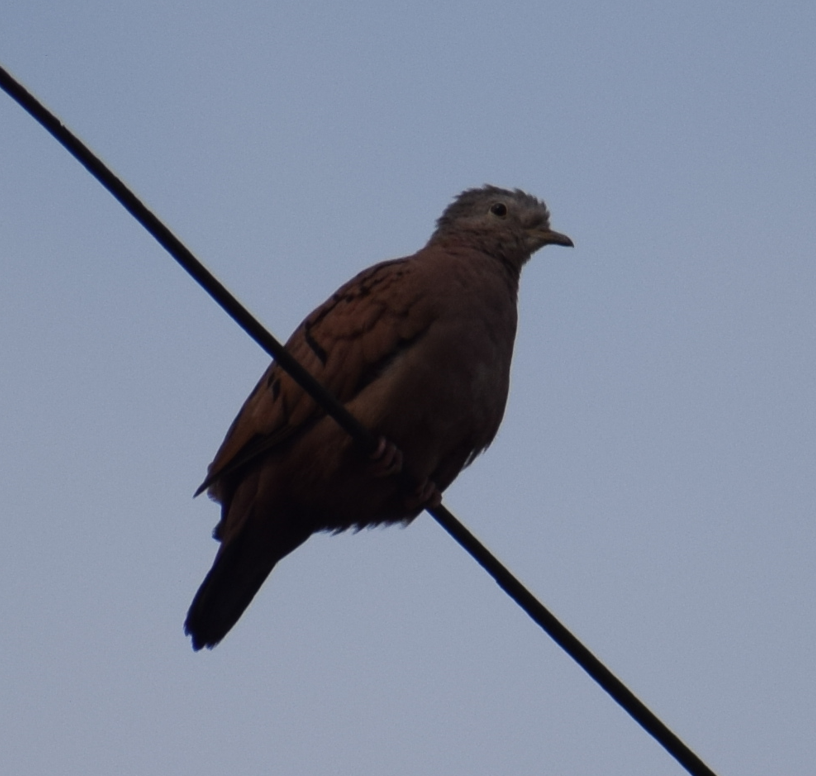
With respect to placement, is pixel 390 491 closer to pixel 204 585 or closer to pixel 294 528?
pixel 294 528

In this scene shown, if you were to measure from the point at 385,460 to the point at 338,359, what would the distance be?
1.88ft

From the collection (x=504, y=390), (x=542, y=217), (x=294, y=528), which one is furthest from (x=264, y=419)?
(x=542, y=217)

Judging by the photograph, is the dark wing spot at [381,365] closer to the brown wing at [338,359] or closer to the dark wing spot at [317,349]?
the brown wing at [338,359]

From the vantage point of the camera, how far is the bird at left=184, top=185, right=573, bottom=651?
5.30 m

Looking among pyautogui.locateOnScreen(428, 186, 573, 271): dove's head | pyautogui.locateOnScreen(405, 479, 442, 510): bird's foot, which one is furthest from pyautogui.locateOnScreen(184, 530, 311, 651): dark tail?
pyautogui.locateOnScreen(428, 186, 573, 271): dove's head

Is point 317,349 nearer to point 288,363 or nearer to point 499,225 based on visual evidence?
point 499,225

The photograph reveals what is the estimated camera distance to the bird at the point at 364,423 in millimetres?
5297

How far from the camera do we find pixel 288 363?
10.7 feet

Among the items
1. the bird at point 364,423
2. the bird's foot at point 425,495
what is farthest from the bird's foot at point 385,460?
the bird's foot at point 425,495

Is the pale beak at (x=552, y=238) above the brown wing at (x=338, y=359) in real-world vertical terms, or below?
above

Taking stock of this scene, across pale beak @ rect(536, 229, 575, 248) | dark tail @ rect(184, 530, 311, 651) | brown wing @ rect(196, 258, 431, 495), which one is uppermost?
pale beak @ rect(536, 229, 575, 248)

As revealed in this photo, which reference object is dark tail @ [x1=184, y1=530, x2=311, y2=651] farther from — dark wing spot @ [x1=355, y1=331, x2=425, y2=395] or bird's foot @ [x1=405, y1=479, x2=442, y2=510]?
dark wing spot @ [x1=355, y1=331, x2=425, y2=395]

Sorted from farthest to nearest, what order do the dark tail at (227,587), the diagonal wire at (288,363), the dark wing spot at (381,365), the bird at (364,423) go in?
the dark tail at (227,587) → the dark wing spot at (381,365) → the bird at (364,423) → the diagonal wire at (288,363)

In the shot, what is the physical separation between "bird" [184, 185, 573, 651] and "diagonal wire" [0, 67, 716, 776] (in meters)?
1.76
